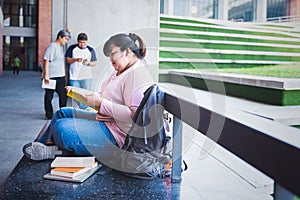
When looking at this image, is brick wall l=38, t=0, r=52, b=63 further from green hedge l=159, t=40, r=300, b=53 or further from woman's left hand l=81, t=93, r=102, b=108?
woman's left hand l=81, t=93, r=102, b=108

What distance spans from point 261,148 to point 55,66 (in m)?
4.26

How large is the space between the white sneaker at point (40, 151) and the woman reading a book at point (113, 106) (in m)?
0.08

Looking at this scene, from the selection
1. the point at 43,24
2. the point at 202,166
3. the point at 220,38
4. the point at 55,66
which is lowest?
the point at 202,166

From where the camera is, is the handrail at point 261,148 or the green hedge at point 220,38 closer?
the handrail at point 261,148

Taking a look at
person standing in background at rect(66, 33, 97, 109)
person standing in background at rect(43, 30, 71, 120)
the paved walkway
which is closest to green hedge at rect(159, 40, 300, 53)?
person standing in background at rect(66, 33, 97, 109)

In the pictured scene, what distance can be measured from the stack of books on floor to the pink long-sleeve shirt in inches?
8.5

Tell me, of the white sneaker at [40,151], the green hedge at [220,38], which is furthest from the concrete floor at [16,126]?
the green hedge at [220,38]

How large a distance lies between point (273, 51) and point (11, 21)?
16.4 meters

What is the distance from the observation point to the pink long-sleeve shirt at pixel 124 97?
7.27ft

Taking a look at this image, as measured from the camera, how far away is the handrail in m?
0.96

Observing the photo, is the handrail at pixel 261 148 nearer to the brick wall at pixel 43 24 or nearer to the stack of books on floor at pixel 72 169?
the stack of books on floor at pixel 72 169

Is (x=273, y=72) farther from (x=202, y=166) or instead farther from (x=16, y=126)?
(x=202, y=166)

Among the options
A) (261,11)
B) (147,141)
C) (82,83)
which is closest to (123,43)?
(147,141)

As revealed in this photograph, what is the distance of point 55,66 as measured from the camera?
16.6 ft
